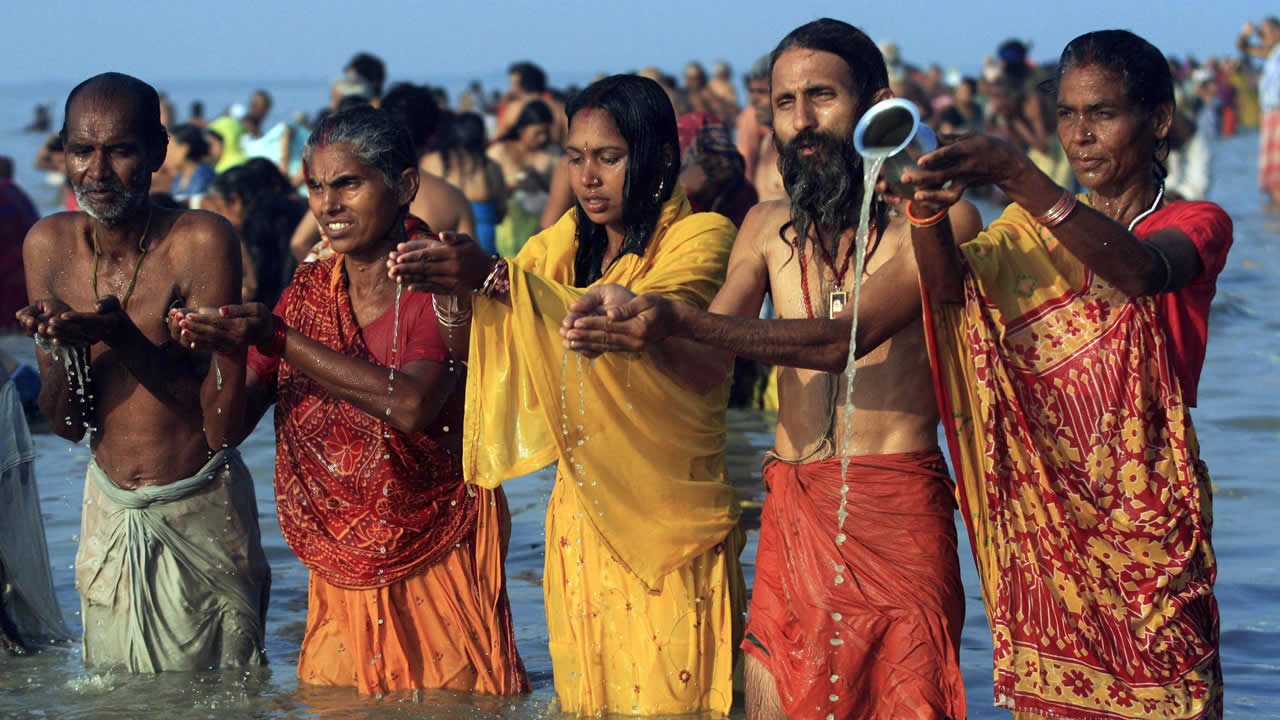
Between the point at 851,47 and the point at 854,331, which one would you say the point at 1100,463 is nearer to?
the point at 854,331

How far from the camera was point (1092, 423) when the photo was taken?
3.65 metres

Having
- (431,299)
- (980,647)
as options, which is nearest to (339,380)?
(431,299)

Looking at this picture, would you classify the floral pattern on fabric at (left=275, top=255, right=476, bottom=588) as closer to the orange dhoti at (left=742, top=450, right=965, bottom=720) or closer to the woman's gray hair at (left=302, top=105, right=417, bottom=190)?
the woman's gray hair at (left=302, top=105, right=417, bottom=190)

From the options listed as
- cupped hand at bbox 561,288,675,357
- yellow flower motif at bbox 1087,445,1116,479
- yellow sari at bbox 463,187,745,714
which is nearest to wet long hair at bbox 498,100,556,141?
yellow sari at bbox 463,187,745,714

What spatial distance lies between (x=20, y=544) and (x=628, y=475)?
2390 millimetres

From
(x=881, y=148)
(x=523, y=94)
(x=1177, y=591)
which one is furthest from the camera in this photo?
(x=523, y=94)

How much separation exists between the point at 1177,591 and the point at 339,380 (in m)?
2.22

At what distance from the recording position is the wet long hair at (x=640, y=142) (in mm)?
4316

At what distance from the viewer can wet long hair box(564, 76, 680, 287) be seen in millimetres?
4316

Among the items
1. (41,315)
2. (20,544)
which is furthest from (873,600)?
(20,544)

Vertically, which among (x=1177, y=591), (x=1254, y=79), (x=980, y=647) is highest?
(x=1254, y=79)

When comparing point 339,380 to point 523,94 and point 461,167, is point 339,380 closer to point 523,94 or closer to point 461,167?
point 461,167

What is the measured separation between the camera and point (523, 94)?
1797 cm

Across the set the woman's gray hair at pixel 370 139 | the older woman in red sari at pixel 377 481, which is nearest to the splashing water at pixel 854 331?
the older woman in red sari at pixel 377 481
